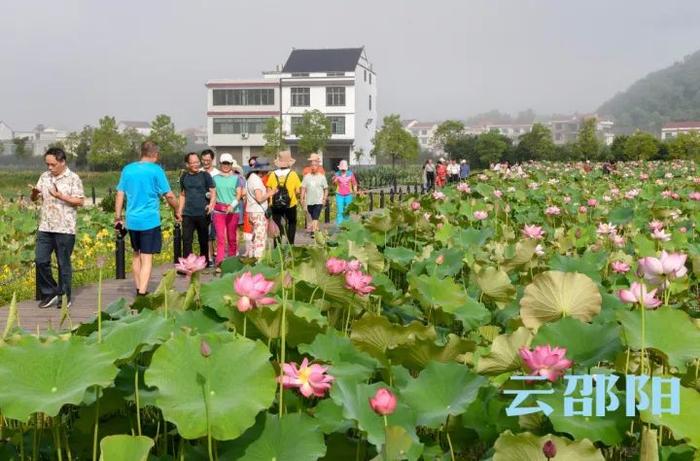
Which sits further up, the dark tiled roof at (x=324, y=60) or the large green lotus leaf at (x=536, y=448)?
the dark tiled roof at (x=324, y=60)

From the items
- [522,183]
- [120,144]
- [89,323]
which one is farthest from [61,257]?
[120,144]

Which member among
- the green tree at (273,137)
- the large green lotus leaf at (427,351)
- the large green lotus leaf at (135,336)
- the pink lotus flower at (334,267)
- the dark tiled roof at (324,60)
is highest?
the dark tiled roof at (324,60)

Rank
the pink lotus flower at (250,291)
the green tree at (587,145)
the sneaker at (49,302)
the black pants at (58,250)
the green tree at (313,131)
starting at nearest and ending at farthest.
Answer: the pink lotus flower at (250,291), the black pants at (58,250), the sneaker at (49,302), the green tree at (587,145), the green tree at (313,131)

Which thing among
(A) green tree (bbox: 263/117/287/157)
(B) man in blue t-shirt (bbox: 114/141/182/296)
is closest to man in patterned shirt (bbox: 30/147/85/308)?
(B) man in blue t-shirt (bbox: 114/141/182/296)

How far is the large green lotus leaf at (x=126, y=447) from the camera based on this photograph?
1403mm

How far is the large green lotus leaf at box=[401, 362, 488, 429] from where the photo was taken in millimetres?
1702

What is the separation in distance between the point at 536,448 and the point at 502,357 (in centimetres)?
36

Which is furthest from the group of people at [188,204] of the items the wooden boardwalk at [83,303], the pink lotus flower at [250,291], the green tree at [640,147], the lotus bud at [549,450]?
the green tree at [640,147]

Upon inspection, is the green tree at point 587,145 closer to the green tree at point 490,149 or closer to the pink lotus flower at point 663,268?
the green tree at point 490,149

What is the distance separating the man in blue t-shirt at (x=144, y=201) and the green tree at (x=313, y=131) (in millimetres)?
46402

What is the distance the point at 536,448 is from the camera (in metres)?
1.45

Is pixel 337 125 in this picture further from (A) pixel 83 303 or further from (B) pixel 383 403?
(B) pixel 383 403

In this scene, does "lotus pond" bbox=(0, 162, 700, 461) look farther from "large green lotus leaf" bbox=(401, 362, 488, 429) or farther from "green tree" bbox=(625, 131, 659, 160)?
"green tree" bbox=(625, 131, 659, 160)

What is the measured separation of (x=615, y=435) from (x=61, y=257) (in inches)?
208
